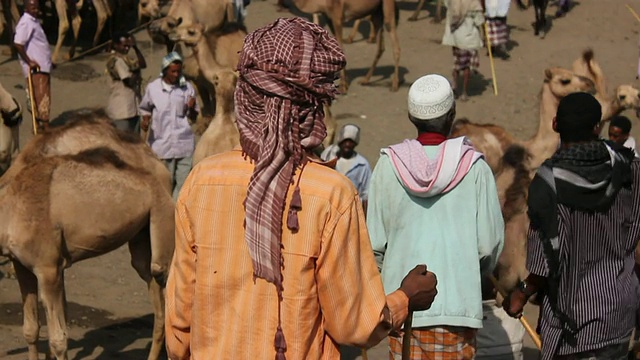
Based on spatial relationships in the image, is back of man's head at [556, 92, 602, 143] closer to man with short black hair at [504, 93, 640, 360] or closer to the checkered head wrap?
man with short black hair at [504, 93, 640, 360]

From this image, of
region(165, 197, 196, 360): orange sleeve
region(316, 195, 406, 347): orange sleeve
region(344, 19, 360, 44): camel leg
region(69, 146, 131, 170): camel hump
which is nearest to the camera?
region(316, 195, 406, 347): orange sleeve

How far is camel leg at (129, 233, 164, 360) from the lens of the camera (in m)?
7.80

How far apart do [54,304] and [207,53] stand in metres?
6.80

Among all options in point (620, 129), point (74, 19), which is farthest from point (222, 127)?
point (74, 19)

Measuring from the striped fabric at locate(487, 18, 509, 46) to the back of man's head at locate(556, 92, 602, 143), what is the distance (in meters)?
14.2

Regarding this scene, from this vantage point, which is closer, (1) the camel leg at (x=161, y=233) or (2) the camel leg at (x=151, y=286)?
(1) the camel leg at (x=161, y=233)

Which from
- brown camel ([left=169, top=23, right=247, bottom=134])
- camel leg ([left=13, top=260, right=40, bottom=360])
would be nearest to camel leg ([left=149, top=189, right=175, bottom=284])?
camel leg ([left=13, top=260, right=40, bottom=360])

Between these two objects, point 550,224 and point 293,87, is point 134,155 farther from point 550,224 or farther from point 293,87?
point 293,87

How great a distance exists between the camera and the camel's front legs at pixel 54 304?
707 cm

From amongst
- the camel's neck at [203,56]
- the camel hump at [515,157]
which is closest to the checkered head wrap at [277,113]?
the camel hump at [515,157]

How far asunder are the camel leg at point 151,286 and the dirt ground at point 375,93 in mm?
453

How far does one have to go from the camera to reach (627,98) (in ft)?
38.4

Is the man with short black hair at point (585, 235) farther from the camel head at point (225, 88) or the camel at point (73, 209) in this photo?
the camel head at point (225, 88)

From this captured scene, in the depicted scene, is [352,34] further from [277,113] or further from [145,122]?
[277,113]
